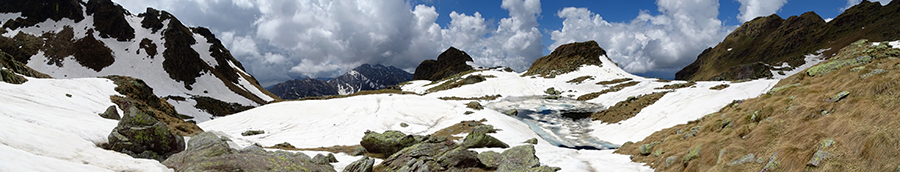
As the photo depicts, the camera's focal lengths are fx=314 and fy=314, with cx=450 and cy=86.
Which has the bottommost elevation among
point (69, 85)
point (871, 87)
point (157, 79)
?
point (871, 87)

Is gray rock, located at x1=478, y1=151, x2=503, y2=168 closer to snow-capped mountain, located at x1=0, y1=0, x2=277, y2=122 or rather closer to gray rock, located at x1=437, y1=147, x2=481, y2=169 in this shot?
gray rock, located at x1=437, y1=147, x2=481, y2=169

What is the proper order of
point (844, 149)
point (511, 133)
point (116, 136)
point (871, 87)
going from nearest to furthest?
point (844, 149), point (871, 87), point (116, 136), point (511, 133)

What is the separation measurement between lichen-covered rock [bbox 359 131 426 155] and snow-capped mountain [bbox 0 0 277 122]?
95834 mm

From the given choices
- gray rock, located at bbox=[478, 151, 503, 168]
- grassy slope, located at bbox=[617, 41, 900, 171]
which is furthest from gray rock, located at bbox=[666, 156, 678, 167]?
gray rock, located at bbox=[478, 151, 503, 168]

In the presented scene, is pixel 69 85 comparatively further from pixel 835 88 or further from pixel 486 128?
pixel 835 88

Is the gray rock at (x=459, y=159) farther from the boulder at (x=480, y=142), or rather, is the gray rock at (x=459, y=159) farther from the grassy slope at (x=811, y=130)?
the grassy slope at (x=811, y=130)

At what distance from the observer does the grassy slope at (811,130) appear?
676cm

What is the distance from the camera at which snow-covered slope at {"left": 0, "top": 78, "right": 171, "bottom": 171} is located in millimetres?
7555

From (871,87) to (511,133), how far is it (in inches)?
885

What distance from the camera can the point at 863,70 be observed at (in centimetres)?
1136

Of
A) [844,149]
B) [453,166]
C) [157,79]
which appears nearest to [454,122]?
[453,166]

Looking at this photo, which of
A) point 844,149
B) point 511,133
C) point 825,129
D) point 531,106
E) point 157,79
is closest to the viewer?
point 844,149

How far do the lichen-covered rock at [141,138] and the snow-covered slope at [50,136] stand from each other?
2.06 feet

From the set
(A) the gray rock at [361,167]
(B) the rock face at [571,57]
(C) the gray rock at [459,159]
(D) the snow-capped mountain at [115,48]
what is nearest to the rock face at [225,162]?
(A) the gray rock at [361,167]
